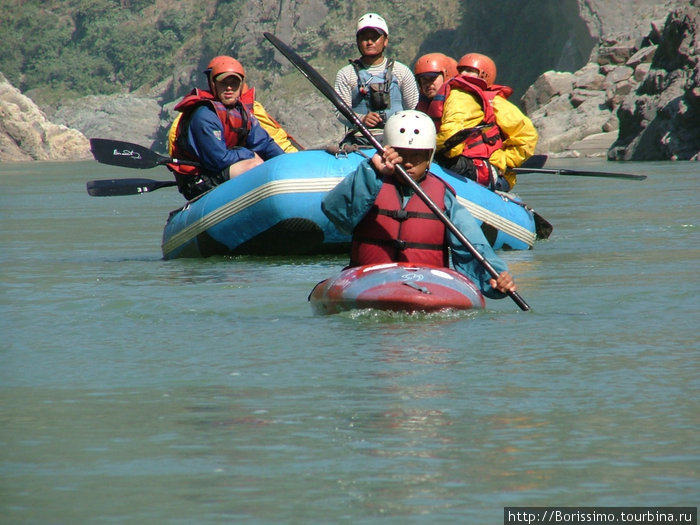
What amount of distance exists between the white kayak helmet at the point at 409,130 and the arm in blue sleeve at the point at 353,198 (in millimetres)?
182

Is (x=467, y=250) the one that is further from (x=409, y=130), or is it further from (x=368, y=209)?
(x=409, y=130)

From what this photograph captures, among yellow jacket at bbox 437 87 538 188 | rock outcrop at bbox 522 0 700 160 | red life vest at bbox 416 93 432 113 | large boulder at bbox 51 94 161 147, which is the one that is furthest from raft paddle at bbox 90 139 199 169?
large boulder at bbox 51 94 161 147

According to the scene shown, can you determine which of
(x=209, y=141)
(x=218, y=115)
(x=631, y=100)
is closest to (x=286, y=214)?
(x=209, y=141)

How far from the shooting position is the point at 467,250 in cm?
598

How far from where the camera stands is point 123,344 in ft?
17.8

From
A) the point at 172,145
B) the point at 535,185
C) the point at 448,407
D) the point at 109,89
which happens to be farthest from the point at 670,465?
the point at 109,89

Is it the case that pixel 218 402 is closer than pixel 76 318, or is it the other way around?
pixel 218 402

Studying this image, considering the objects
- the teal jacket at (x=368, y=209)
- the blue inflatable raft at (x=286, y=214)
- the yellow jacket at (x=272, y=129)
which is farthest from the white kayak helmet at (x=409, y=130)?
the yellow jacket at (x=272, y=129)

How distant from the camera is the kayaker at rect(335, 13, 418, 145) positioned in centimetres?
931

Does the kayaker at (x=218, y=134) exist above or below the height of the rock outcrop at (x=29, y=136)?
above

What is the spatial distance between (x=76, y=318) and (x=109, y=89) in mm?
107049

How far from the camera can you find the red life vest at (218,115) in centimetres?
919

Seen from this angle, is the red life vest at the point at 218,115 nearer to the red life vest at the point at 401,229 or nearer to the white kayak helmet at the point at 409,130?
the red life vest at the point at 401,229

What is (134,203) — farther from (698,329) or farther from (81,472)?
(81,472)
